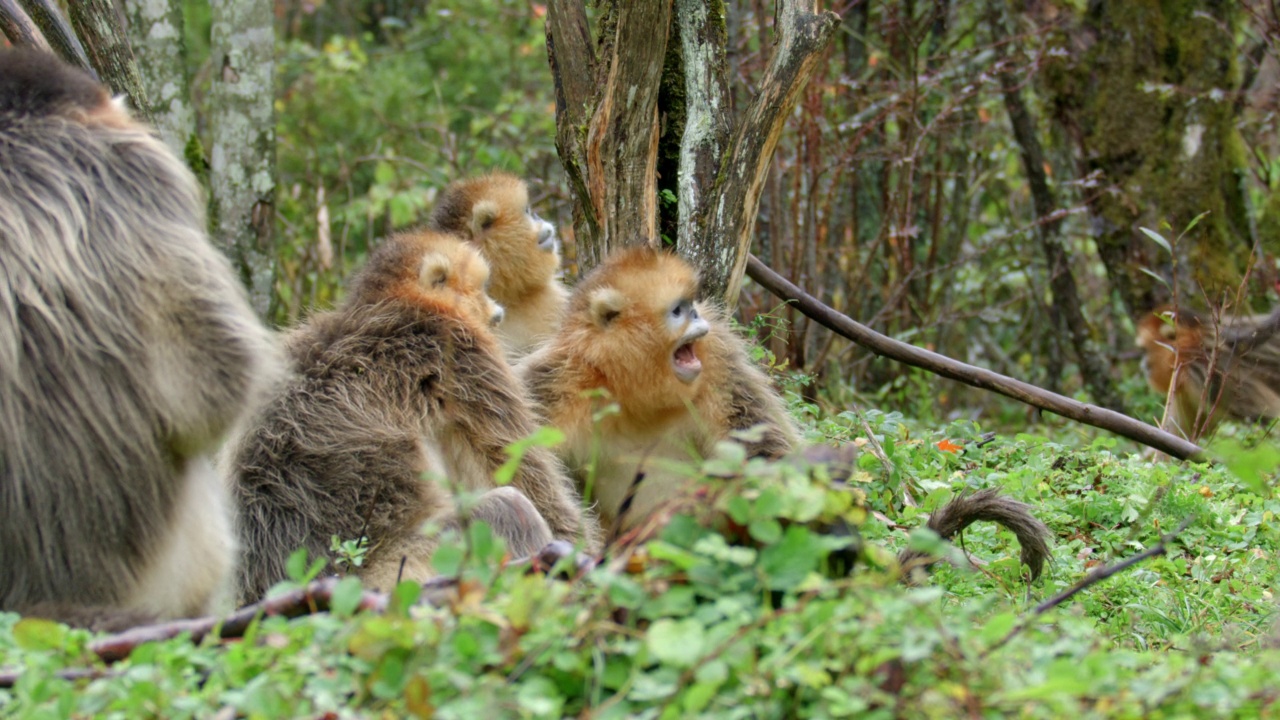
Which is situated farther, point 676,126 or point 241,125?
point 241,125

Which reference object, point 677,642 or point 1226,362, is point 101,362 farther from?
point 1226,362

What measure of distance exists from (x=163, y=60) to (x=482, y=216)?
1.76 metres

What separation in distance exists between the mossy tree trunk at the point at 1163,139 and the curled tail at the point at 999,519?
15.1 ft

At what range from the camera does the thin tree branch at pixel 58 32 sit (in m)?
4.85

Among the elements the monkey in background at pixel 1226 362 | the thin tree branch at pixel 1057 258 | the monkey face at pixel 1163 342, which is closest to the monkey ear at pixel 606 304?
the monkey in background at pixel 1226 362

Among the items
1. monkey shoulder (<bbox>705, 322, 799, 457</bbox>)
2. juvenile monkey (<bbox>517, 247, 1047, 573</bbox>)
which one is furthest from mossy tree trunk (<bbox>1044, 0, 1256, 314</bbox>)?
juvenile monkey (<bbox>517, 247, 1047, 573</bbox>)

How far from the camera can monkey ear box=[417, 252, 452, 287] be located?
15.4 ft

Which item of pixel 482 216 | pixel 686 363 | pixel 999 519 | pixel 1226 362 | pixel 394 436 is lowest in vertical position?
pixel 1226 362

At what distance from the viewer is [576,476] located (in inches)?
192

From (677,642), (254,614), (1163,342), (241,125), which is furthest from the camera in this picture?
(1163,342)

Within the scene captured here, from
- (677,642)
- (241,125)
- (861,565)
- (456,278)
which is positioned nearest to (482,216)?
(241,125)

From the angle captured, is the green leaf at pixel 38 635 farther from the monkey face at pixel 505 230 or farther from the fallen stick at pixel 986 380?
the monkey face at pixel 505 230

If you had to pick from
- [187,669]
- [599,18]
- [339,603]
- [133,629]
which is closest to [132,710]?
[187,669]

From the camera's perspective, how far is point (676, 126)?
205 inches
